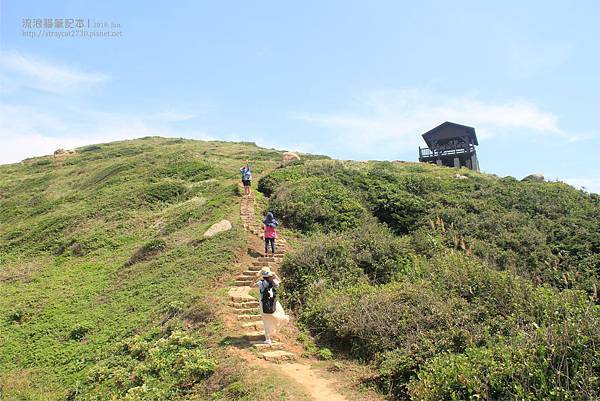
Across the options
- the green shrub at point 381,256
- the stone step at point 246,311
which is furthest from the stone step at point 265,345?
the green shrub at point 381,256

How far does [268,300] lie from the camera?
9.88 metres

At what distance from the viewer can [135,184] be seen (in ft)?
105

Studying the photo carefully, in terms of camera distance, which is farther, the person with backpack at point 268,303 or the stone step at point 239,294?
the stone step at point 239,294

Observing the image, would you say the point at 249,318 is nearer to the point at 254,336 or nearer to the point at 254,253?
the point at 254,336

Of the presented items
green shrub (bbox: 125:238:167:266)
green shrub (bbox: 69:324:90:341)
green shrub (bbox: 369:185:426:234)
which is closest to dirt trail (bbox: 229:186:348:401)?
green shrub (bbox: 69:324:90:341)

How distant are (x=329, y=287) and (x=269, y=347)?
3.74 metres

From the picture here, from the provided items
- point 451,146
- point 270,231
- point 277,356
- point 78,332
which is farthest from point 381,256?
point 451,146

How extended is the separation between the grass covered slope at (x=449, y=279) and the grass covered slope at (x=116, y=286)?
322 centimetres

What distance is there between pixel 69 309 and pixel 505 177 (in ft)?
87.6

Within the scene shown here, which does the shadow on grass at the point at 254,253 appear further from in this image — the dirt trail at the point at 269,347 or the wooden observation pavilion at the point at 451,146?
the wooden observation pavilion at the point at 451,146

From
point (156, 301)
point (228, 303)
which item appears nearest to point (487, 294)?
point (228, 303)

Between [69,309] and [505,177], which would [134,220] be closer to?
[69,309]

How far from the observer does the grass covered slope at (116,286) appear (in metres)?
9.97

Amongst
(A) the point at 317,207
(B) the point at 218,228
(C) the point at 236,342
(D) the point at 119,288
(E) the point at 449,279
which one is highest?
(A) the point at 317,207
